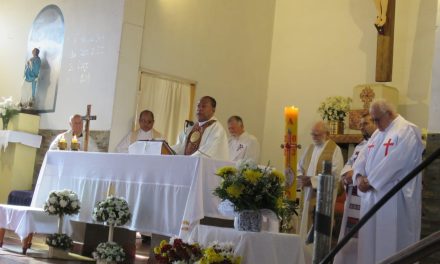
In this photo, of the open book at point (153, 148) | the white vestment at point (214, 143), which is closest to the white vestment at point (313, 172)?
the white vestment at point (214, 143)

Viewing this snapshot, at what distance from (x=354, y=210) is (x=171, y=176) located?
1924 millimetres

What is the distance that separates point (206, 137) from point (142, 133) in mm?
2959

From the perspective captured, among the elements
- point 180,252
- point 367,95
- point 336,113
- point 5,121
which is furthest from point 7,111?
point 180,252

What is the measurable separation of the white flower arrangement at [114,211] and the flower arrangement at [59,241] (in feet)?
2.80

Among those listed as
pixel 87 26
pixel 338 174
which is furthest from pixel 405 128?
pixel 87 26

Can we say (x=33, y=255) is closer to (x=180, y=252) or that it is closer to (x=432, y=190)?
(x=180, y=252)

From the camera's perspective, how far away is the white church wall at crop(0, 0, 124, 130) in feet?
32.5

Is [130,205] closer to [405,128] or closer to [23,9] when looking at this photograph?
[405,128]

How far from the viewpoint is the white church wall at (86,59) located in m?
9.91

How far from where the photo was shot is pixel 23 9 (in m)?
12.7

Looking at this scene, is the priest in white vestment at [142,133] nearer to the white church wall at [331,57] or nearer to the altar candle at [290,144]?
the white church wall at [331,57]

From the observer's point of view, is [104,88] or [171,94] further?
[171,94]

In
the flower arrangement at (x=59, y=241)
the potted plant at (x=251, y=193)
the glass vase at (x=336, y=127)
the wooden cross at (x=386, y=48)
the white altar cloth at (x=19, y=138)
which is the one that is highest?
the wooden cross at (x=386, y=48)

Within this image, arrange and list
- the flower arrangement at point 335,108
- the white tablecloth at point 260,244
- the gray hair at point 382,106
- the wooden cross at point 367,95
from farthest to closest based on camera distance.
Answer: the flower arrangement at point 335,108 < the wooden cross at point 367,95 < the gray hair at point 382,106 < the white tablecloth at point 260,244
